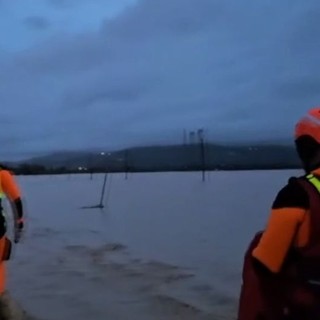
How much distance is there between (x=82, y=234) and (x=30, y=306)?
21.7 metres

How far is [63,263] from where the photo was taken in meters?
21.2

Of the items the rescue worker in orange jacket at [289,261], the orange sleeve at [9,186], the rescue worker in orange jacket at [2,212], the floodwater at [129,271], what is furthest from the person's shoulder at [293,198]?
the floodwater at [129,271]

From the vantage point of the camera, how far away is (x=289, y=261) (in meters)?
2.97

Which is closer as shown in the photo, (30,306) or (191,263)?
(30,306)

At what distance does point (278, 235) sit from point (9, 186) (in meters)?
4.54

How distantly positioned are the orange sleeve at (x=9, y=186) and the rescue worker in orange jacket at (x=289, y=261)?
14.2ft

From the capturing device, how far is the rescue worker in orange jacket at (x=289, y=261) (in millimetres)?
2906

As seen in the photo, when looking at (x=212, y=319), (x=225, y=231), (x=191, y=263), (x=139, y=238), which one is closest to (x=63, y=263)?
(x=191, y=263)

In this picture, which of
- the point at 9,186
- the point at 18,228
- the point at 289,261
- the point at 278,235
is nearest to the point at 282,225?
the point at 278,235

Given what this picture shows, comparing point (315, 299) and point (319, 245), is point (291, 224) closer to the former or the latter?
point (319, 245)

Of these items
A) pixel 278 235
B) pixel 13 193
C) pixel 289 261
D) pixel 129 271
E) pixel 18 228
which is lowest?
pixel 129 271

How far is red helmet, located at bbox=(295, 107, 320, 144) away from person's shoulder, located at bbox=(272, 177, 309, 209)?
0.23m

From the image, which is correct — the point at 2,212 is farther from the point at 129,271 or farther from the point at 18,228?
the point at 129,271

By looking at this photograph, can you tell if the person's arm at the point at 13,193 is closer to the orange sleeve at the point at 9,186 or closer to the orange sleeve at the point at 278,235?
the orange sleeve at the point at 9,186
